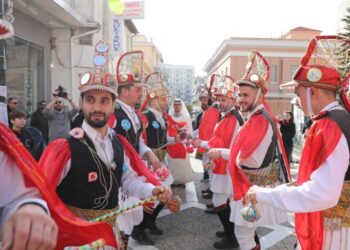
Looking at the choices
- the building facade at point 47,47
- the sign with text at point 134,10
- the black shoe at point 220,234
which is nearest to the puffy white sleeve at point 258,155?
the black shoe at point 220,234

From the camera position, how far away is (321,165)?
6.68 feet

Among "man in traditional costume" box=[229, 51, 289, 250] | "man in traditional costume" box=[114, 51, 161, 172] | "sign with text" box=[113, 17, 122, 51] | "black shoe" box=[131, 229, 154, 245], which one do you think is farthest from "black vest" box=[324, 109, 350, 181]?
"sign with text" box=[113, 17, 122, 51]

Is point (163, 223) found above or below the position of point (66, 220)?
below

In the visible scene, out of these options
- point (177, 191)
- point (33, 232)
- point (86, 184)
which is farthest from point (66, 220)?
point (177, 191)

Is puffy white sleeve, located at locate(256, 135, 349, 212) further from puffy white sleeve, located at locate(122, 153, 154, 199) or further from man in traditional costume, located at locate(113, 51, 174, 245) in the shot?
man in traditional costume, located at locate(113, 51, 174, 245)

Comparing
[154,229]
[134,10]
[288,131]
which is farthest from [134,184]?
[134,10]

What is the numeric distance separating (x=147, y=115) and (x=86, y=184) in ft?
11.3

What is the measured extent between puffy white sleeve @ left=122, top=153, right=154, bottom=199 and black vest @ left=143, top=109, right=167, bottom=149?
287cm

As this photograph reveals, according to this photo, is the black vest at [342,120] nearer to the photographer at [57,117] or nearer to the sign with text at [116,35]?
the photographer at [57,117]

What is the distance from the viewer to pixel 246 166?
3502 millimetres

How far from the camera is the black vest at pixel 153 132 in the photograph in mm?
5676

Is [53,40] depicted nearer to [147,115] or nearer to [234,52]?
[147,115]

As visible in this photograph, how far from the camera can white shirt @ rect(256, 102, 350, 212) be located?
1.96m

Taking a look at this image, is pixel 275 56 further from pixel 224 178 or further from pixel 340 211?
pixel 340 211
